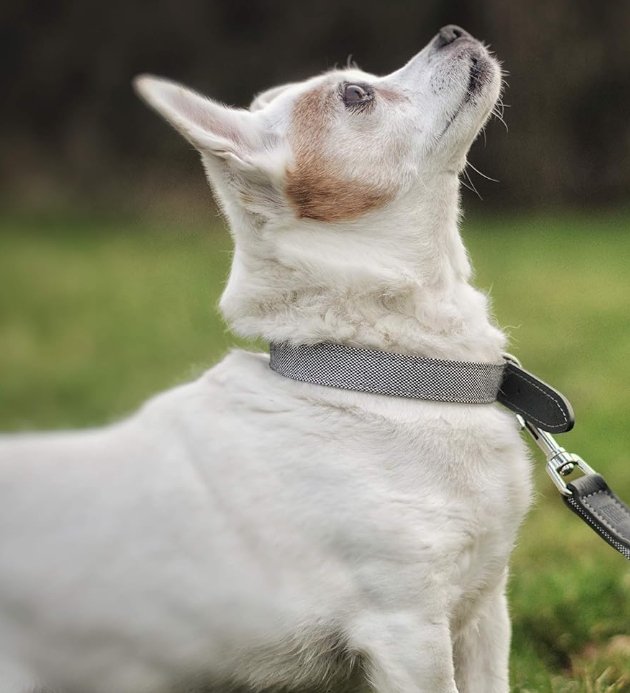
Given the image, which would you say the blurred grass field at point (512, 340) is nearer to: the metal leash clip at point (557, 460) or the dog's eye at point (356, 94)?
the metal leash clip at point (557, 460)

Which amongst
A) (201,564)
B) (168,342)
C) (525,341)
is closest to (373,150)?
(201,564)

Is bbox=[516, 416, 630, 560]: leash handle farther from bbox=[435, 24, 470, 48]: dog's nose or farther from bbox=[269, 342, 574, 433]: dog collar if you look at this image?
bbox=[435, 24, 470, 48]: dog's nose

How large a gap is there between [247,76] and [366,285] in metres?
14.0

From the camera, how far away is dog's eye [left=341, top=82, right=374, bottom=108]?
2.98 metres

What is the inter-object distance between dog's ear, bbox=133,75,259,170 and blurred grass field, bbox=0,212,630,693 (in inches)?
29.8

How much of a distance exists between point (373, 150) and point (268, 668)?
1.31m

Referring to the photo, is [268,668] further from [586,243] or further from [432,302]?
[586,243]

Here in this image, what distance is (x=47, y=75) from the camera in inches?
697

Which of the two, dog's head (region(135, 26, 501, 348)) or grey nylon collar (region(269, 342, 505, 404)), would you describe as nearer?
grey nylon collar (region(269, 342, 505, 404))

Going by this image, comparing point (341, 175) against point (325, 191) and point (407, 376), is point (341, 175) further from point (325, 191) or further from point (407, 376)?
point (407, 376)

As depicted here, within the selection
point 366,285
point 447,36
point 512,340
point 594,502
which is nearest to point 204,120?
point 366,285

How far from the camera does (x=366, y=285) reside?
2781 millimetres

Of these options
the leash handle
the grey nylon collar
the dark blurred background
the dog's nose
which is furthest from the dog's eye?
the dark blurred background

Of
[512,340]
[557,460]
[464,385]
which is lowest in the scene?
[512,340]
